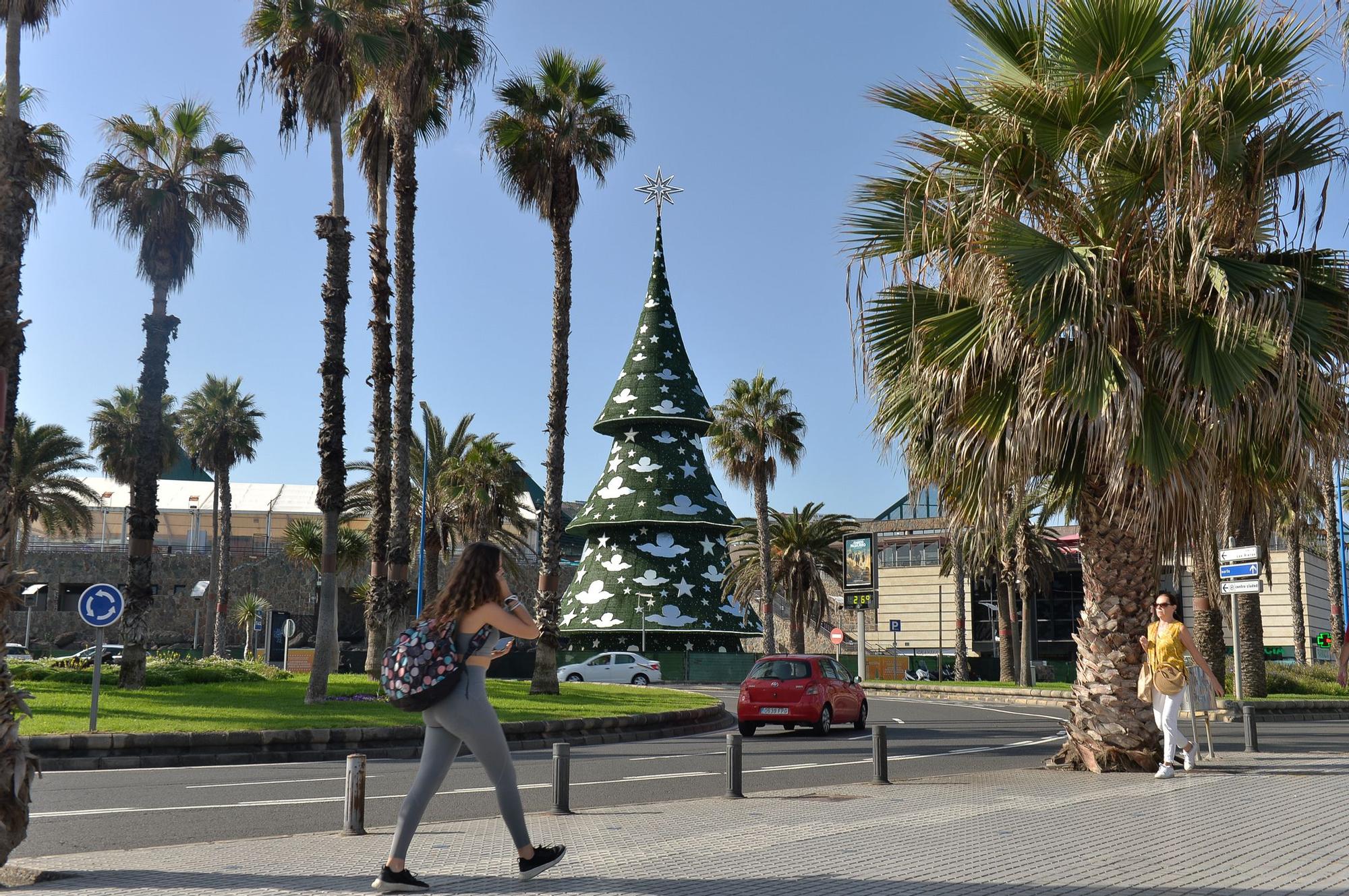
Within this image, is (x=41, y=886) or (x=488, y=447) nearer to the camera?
(x=41, y=886)

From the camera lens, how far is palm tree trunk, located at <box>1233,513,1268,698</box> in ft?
90.7

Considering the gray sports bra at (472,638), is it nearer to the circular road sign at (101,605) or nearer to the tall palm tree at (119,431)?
the circular road sign at (101,605)

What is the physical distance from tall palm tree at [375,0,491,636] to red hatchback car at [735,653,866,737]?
28.2 ft

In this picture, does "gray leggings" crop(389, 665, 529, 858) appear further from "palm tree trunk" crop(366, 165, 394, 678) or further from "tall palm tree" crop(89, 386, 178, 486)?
"tall palm tree" crop(89, 386, 178, 486)

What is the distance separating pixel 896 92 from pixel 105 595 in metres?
12.9

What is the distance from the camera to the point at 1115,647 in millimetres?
11797

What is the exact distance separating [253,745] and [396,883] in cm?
1027

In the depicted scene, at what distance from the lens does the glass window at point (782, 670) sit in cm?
1995

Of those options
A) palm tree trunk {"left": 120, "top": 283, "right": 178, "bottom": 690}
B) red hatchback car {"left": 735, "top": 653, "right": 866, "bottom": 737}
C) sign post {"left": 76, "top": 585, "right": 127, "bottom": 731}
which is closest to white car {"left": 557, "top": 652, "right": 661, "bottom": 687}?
palm tree trunk {"left": 120, "top": 283, "right": 178, "bottom": 690}

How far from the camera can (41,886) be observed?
5820mm

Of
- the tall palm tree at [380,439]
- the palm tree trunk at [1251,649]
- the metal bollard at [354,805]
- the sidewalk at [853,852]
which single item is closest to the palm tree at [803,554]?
the palm tree trunk at [1251,649]

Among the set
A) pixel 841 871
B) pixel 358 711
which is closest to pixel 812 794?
pixel 841 871

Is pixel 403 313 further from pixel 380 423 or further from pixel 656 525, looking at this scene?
pixel 656 525

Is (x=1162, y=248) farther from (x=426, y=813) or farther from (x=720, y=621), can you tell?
(x=720, y=621)
